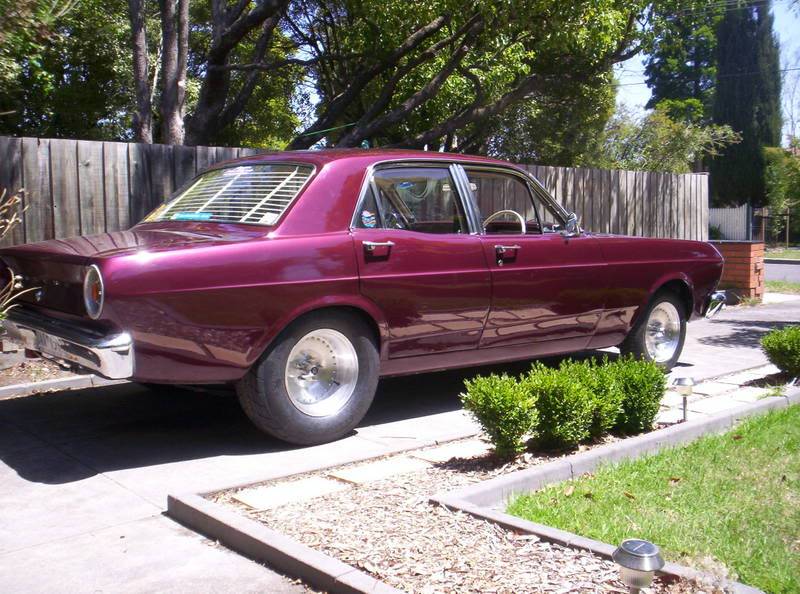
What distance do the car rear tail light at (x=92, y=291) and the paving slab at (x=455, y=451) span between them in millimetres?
2029

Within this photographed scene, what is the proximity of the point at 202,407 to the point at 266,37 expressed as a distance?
9442 mm

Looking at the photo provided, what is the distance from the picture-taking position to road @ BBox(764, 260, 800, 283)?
2080 cm

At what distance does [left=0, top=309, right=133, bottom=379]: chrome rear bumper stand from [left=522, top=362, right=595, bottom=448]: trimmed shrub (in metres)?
2.21

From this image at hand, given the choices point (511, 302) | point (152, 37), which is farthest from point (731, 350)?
point (152, 37)

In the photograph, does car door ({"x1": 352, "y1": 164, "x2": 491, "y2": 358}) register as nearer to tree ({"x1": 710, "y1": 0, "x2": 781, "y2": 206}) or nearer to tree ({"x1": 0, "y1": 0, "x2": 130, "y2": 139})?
tree ({"x1": 0, "y1": 0, "x2": 130, "y2": 139})

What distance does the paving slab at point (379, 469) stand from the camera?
470 centimetres

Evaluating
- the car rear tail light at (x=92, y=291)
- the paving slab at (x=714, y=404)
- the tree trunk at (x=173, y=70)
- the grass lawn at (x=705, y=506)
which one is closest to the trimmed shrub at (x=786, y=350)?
the paving slab at (x=714, y=404)

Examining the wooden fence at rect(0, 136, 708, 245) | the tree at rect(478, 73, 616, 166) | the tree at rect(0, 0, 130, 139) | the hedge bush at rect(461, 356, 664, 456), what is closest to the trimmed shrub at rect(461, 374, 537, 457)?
the hedge bush at rect(461, 356, 664, 456)

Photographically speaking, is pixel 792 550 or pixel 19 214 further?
pixel 19 214

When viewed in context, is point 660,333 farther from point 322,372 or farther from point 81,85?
point 81,85

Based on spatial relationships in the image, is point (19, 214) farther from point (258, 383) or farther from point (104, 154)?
point (258, 383)

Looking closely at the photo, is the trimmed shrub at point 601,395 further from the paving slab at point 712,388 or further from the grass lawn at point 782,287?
the grass lawn at point 782,287

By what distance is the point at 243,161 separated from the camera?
6.25 meters

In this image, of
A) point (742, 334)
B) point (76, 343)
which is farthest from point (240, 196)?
point (742, 334)
